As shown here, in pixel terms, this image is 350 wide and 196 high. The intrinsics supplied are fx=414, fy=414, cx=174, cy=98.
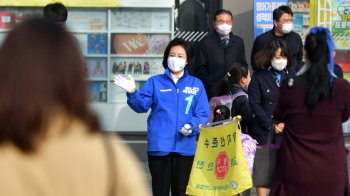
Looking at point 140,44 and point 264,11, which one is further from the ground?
point 264,11

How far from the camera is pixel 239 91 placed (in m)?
5.33

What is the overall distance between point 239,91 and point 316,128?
93.0 inches

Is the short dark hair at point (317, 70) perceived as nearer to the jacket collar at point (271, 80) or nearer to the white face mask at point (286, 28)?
the jacket collar at point (271, 80)

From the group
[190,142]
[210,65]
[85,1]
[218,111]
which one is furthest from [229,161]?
[85,1]

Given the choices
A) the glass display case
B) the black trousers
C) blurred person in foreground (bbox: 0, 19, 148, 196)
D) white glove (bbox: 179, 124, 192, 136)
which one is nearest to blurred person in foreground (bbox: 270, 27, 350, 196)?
white glove (bbox: 179, 124, 192, 136)

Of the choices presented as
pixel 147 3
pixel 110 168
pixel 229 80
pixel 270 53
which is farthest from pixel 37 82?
pixel 147 3

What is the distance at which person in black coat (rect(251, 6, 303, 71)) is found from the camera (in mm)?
6387

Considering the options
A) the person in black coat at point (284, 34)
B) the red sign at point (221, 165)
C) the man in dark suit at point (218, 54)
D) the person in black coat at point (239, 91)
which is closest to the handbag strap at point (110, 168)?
the red sign at point (221, 165)

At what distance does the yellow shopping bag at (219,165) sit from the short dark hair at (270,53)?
1.08 meters

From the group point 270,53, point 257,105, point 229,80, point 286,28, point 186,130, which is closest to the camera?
point 186,130

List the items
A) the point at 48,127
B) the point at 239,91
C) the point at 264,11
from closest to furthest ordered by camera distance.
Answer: the point at 48,127 → the point at 239,91 → the point at 264,11

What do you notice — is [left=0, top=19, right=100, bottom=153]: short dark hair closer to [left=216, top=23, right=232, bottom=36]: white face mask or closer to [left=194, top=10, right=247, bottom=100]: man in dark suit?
[left=194, top=10, right=247, bottom=100]: man in dark suit

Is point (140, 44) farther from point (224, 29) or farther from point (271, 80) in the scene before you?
point (271, 80)

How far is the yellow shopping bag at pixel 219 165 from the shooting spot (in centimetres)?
419
